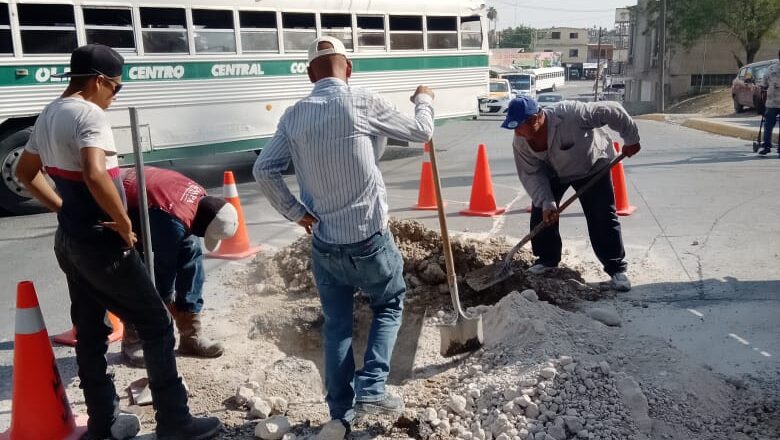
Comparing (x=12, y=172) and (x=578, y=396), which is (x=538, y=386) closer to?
(x=578, y=396)

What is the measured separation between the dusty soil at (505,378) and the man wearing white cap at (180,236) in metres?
0.16

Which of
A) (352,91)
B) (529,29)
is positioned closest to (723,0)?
(352,91)

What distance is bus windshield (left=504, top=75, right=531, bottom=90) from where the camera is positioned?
36.7 metres

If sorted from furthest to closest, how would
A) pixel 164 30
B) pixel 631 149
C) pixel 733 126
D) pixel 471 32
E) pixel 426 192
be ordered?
1. pixel 733 126
2. pixel 471 32
3. pixel 164 30
4. pixel 426 192
5. pixel 631 149

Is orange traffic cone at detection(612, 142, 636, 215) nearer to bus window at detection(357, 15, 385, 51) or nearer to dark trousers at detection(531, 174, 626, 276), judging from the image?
dark trousers at detection(531, 174, 626, 276)

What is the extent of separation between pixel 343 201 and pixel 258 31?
847 cm

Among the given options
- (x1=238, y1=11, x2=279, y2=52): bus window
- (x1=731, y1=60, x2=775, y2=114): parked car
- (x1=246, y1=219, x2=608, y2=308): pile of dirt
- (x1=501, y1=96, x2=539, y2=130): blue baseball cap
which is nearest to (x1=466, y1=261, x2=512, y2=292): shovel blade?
(x1=246, y1=219, x2=608, y2=308): pile of dirt

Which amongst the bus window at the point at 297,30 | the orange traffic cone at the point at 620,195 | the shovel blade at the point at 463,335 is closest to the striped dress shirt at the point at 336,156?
the shovel blade at the point at 463,335

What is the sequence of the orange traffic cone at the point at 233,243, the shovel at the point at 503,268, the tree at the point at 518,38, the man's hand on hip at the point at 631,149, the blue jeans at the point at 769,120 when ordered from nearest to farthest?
1. the man's hand on hip at the point at 631,149
2. the shovel at the point at 503,268
3. the orange traffic cone at the point at 233,243
4. the blue jeans at the point at 769,120
5. the tree at the point at 518,38

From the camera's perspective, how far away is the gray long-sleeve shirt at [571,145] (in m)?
5.09

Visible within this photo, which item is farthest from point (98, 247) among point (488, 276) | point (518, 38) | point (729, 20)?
point (518, 38)

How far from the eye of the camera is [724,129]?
1728cm

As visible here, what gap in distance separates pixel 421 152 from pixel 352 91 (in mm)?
11779

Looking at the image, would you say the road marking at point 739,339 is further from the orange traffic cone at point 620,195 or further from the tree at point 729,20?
the tree at point 729,20
